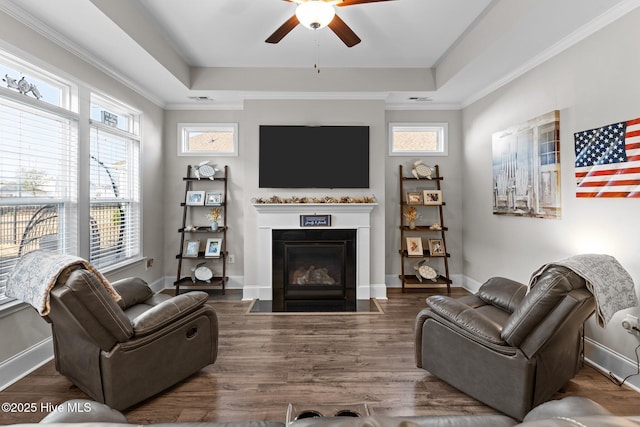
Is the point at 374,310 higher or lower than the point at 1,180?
lower

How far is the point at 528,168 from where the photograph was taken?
11.1 ft

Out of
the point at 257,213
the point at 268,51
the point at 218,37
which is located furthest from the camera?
the point at 257,213

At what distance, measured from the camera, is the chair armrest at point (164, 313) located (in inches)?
79.2

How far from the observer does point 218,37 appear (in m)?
3.40

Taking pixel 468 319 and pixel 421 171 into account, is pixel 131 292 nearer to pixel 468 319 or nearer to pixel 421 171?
pixel 468 319

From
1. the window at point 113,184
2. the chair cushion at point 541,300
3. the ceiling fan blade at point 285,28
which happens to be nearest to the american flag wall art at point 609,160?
the chair cushion at point 541,300

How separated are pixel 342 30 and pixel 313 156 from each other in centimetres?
198

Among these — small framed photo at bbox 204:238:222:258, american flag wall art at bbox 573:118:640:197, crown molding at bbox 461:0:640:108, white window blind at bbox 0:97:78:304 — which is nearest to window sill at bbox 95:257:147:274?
white window blind at bbox 0:97:78:304

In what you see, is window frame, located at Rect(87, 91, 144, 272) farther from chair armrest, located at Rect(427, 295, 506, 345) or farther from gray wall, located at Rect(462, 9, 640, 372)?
gray wall, located at Rect(462, 9, 640, 372)

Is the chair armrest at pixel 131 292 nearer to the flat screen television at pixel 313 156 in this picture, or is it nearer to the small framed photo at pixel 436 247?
the flat screen television at pixel 313 156

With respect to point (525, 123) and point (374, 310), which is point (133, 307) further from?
point (525, 123)

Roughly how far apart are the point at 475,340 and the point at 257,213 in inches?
121

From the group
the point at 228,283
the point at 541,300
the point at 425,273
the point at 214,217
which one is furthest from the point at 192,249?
the point at 541,300

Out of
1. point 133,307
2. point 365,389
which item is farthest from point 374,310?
point 133,307
